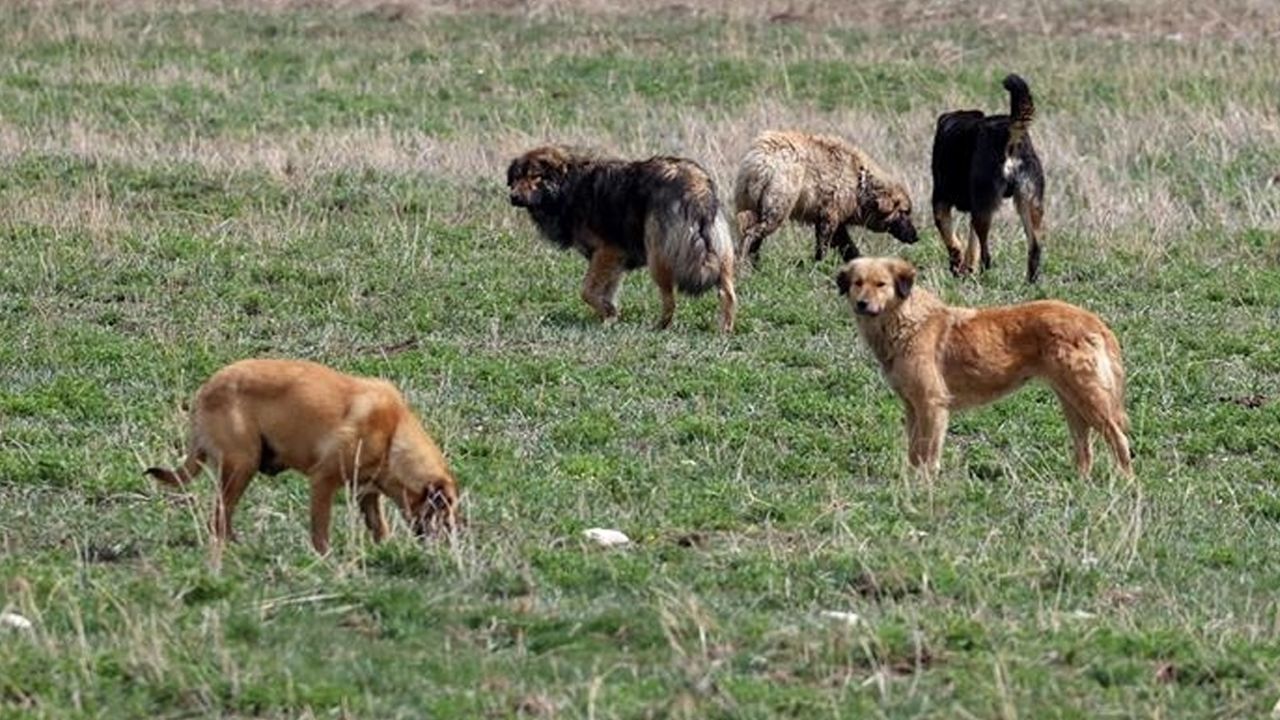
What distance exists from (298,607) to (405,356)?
18.0ft

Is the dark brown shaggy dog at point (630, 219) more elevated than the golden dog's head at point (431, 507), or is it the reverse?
the golden dog's head at point (431, 507)

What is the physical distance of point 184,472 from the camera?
917cm

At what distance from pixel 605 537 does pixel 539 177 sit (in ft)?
21.6

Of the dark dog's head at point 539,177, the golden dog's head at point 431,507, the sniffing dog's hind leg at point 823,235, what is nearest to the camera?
the golden dog's head at point 431,507

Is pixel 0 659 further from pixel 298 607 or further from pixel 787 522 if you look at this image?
pixel 787 522

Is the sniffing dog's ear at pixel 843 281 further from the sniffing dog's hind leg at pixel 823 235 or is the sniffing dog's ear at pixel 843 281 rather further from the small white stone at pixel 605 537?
the sniffing dog's hind leg at pixel 823 235

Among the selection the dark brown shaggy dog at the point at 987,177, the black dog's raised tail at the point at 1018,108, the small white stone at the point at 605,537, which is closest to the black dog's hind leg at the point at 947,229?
the dark brown shaggy dog at the point at 987,177

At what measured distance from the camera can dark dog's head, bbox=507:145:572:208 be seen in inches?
613

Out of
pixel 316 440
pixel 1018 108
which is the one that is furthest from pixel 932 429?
pixel 1018 108

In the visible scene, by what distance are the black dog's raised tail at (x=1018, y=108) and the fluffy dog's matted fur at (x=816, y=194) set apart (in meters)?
1.03

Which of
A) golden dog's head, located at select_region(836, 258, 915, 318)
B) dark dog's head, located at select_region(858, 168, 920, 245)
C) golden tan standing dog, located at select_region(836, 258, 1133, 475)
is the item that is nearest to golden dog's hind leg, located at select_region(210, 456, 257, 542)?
golden tan standing dog, located at select_region(836, 258, 1133, 475)

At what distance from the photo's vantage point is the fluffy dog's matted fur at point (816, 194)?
17.1 m

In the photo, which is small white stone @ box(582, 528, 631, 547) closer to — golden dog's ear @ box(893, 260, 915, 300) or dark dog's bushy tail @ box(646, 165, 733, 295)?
golden dog's ear @ box(893, 260, 915, 300)

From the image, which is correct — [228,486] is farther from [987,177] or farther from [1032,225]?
[987,177]
